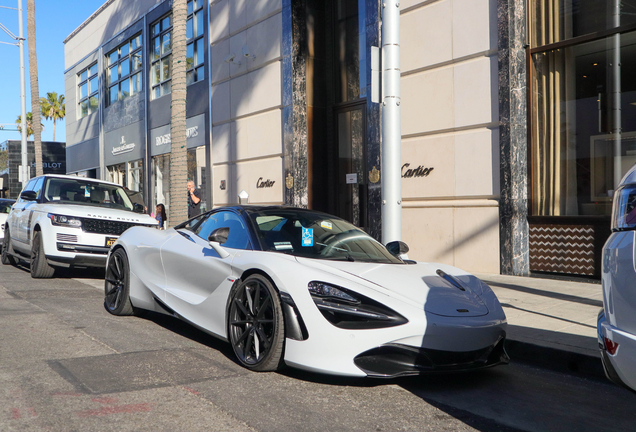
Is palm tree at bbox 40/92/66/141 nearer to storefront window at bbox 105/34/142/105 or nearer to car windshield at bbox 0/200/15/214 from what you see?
storefront window at bbox 105/34/142/105

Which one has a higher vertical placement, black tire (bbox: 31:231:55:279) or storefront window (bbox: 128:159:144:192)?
storefront window (bbox: 128:159:144:192)

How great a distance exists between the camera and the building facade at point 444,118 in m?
9.13

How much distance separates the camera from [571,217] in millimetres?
9047

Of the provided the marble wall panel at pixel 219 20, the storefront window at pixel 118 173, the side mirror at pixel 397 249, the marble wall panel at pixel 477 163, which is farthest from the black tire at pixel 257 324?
the storefront window at pixel 118 173

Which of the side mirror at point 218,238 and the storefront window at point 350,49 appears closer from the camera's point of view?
the side mirror at point 218,238

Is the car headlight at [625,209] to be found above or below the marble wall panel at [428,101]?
below

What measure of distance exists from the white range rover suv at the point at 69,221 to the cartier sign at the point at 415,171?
461 centimetres

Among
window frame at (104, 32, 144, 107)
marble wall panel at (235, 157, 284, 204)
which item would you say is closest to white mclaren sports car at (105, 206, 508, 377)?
marble wall panel at (235, 157, 284, 204)

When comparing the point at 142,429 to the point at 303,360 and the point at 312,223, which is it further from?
the point at 312,223

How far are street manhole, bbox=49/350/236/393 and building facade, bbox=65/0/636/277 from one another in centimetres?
417

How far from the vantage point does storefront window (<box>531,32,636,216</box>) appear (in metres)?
8.77

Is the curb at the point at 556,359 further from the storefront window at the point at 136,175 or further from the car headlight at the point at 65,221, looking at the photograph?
the storefront window at the point at 136,175

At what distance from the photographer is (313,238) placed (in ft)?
16.9

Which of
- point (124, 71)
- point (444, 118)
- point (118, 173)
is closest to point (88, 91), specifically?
point (124, 71)
